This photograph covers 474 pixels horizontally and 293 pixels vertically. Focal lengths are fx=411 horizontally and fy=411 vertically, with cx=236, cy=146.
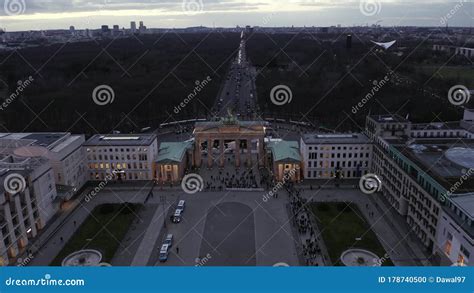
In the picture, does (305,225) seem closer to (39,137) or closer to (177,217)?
(177,217)

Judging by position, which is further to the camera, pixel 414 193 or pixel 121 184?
pixel 121 184

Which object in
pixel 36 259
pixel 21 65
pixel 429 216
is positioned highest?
pixel 21 65

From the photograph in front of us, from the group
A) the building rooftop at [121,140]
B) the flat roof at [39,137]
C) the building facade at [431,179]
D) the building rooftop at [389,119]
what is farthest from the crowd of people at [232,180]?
the flat roof at [39,137]

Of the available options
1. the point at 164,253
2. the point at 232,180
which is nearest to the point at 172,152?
the point at 232,180

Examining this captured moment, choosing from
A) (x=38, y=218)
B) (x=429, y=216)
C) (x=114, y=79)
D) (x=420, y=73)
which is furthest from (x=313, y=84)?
(x=38, y=218)

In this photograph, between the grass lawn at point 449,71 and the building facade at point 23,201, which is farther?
the grass lawn at point 449,71

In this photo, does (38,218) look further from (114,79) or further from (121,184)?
(114,79)

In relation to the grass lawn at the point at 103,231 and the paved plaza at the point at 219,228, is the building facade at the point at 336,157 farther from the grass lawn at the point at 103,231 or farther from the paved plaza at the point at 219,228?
the grass lawn at the point at 103,231
